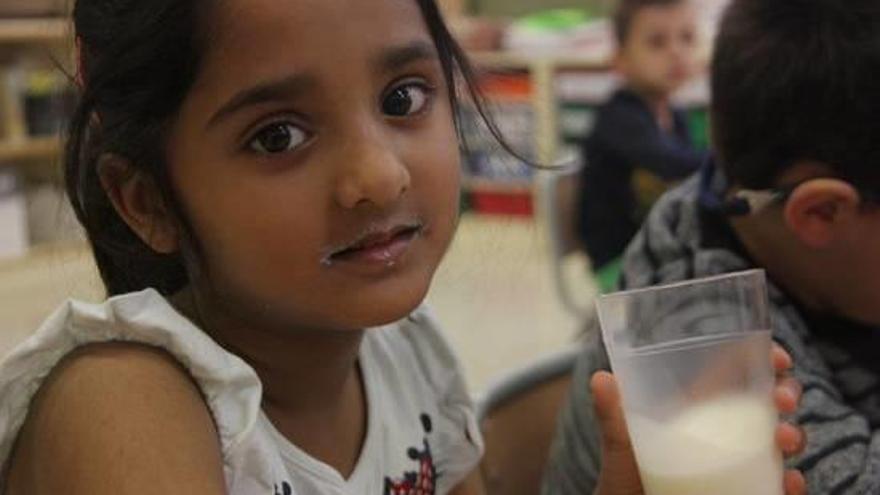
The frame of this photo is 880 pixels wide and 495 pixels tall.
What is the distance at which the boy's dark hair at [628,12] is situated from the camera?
3646 mm

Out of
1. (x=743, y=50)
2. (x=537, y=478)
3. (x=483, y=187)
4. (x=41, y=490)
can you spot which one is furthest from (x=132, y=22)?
(x=483, y=187)

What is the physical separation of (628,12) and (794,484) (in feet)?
9.70

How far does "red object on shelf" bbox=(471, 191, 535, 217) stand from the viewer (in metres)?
5.88

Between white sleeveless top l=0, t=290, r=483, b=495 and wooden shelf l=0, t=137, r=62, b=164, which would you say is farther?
wooden shelf l=0, t=137, r=62, b=164

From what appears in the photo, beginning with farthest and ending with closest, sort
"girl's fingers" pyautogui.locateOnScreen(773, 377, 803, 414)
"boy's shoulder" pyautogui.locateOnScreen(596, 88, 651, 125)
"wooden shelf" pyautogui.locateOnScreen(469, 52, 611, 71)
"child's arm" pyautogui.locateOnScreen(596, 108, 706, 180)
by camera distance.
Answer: "wooden shelf" pyautogui.locateOnScreen(469, 52, 611, 71) < "boy's shoulder" pyautogui.locateOnScreen(596, 88, 651, 125) < "child's arm" pyautogui.locateOnScreen(596, 108, 706, 180) < "girl's fingers" pyautogui.locateOnScreen(773, 377, 803, 414)

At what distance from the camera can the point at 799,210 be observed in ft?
3.62

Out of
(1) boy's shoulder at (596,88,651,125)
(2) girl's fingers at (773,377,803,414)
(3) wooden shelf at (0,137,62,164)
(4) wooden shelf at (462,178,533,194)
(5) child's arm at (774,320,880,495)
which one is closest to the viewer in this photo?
(2) girl's fingers at (773,377,803,414)

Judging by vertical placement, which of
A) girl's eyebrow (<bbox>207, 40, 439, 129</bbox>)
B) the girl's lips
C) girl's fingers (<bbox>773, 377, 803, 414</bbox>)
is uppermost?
girl's eyebrow (<bbox>207, 40, 439, 129</bbox>)

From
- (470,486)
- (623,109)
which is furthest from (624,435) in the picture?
(623,109)

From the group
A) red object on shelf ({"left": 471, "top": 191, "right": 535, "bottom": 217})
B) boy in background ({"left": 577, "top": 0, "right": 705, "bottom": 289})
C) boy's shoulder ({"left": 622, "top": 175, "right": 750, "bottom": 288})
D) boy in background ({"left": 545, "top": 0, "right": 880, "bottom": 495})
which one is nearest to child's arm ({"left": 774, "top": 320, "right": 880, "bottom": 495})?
boy in background ({"left": 545, "top": 0, "right": 880, "bottom": 495})

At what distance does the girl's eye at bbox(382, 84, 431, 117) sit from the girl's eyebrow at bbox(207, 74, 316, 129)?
65 mm

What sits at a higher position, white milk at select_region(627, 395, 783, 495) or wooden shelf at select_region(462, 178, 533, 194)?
white milk at select_region(627, 395, 783, 495)

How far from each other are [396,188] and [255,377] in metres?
0.17

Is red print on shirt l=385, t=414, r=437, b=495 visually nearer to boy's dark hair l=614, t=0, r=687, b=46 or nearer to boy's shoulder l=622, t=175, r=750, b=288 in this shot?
boy's shoulder l=622, t=175, r=750, b=288
